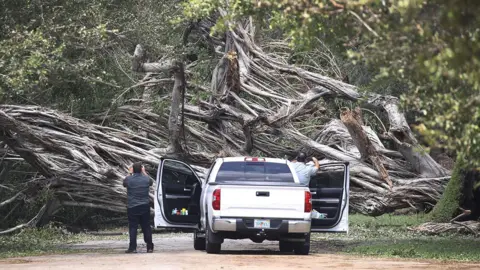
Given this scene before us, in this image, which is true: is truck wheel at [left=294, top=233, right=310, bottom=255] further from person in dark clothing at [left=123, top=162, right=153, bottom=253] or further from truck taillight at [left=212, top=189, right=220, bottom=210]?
person in dark clothing at [left=123, top=162, right=153, bottom=253]

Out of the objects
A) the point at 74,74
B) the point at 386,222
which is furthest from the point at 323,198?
the point at 386,222

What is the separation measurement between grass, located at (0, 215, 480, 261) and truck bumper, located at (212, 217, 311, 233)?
68.9 inches

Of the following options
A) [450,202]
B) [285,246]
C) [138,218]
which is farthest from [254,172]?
[450,202]

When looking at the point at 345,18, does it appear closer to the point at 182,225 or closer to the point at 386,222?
the point at 182,225

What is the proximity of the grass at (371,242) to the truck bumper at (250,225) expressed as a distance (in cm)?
175

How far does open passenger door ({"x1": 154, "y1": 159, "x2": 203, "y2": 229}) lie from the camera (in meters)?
19.4

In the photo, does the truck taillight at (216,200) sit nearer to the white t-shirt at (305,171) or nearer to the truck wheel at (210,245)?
the truck wheel at (210,245)

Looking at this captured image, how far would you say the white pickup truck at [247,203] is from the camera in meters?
17.3

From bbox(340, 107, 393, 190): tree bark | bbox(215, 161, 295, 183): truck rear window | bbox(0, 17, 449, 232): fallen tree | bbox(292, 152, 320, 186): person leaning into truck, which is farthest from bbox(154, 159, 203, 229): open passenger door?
bbox(340, 107, 393, 190): tree bark

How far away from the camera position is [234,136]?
27234mm

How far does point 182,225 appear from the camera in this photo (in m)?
19.4

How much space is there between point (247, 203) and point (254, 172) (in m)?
1.23

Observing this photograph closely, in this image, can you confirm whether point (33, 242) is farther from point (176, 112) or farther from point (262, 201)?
point (262, 201)

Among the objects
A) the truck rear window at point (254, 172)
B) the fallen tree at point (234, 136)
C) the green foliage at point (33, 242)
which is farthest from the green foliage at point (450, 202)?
the green foliage at point (33, 242)
